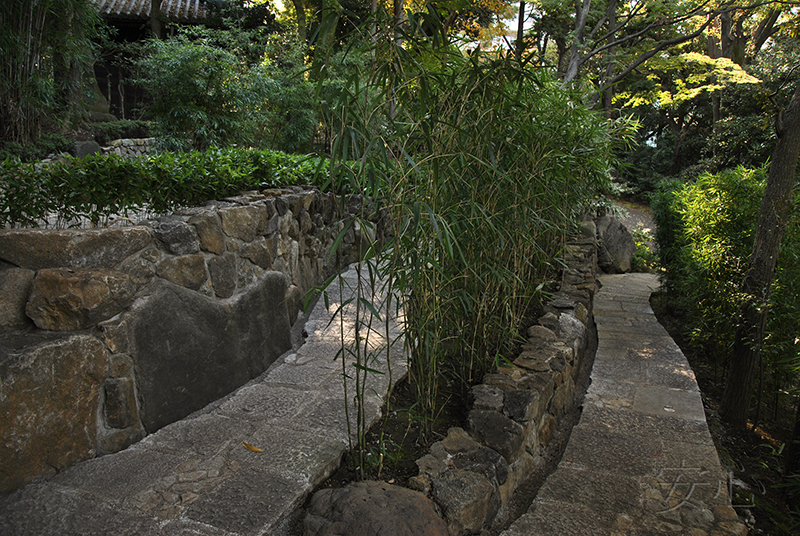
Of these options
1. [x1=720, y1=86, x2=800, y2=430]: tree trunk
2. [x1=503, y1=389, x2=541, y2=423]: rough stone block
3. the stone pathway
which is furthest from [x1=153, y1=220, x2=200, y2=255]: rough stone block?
[x1=720, y1=86, x2=800, y2=430]: tree trunk

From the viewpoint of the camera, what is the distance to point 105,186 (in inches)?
85.2

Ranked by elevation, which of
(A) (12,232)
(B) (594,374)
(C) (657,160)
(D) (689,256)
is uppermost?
(C) (657,160)

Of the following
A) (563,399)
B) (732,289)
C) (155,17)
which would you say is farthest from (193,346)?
(155,17)

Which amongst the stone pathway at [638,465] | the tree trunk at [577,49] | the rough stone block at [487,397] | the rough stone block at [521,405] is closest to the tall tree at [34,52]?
the rough stone block at [487,397]

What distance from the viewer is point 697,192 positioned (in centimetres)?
408

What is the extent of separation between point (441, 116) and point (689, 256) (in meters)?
2.91

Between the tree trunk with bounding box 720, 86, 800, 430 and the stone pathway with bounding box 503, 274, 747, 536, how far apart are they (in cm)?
25

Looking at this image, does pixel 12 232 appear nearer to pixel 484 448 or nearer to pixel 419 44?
pixel 419 44

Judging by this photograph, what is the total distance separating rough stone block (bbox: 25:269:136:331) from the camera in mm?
1597

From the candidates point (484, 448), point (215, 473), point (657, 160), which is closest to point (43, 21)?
point (215, 473)

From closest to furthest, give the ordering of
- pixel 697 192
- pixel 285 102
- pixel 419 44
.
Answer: pixel 419 44 < pixel 697 192 < pixel 285 102

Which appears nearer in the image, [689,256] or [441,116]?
[441,116]

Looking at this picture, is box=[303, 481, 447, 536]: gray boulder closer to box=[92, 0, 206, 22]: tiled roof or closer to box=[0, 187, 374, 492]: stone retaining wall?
box=[0, 187, 374, 492]: stone retaining wall

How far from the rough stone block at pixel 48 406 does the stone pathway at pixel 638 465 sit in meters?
1.46
